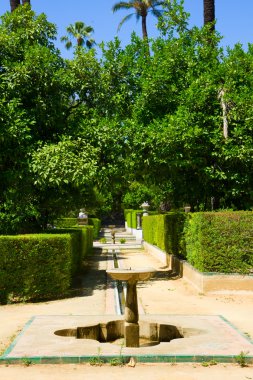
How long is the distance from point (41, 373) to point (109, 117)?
34.7 ft

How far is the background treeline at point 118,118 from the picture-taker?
544 inches

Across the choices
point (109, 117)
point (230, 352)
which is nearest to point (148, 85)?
point (109, 117)

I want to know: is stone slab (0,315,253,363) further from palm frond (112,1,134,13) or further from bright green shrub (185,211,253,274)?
palm frond (112,1,134,13)

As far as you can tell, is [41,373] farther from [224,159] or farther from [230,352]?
[224,159]

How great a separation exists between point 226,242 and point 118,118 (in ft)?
17.8

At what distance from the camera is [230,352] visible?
21.3 feet

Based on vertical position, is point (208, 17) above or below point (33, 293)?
above

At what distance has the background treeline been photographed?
13828mm

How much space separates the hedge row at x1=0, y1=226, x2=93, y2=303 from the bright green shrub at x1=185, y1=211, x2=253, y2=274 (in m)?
3.49

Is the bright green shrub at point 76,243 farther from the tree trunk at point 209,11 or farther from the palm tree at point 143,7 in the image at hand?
the palm tree at point 143,7

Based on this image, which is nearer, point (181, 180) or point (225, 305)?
point (225, 305)

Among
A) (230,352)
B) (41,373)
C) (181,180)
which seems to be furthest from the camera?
(181,180)

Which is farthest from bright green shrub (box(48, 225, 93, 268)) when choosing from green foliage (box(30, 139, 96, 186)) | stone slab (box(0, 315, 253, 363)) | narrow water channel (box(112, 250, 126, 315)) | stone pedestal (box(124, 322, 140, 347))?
stone pedestal (box(124, 322, 140, 347))

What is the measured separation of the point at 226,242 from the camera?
41.2 ft
